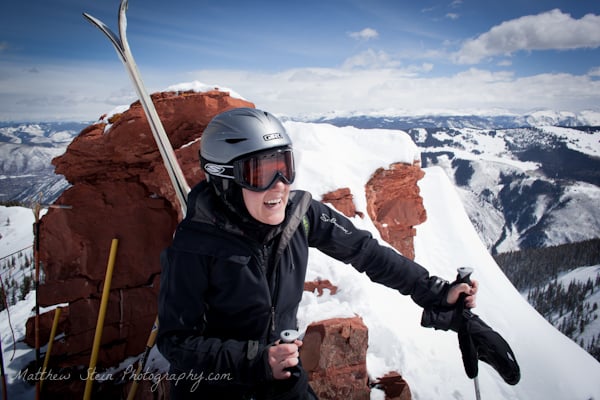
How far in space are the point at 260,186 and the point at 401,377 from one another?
610 cm

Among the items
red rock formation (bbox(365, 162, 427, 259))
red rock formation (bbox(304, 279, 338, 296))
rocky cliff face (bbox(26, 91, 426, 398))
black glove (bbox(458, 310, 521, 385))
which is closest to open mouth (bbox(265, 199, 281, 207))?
black glove (bbox(458, 310, 521, 385))

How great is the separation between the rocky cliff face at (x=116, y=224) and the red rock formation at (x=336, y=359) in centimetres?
502

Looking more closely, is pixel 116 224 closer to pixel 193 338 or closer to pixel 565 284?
pixel 193 338

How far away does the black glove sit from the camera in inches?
122

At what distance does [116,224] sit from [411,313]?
9.16 meters

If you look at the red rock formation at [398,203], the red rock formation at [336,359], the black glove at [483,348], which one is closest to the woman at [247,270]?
the black glove at [483,348]

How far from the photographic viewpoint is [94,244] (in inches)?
344

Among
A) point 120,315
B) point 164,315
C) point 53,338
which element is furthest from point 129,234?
point 164,315

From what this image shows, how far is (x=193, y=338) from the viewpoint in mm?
2473

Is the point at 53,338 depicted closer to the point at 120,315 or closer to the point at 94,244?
the point at 120,315

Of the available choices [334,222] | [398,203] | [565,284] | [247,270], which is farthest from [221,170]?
[565,284]

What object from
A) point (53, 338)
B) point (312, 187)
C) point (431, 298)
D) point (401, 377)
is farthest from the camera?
point (312, 187)

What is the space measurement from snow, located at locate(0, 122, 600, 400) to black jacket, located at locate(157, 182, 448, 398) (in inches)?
150

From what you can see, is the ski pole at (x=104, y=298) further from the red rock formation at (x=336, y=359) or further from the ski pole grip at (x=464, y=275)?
the ski pole grip at (x=464, y=275)
